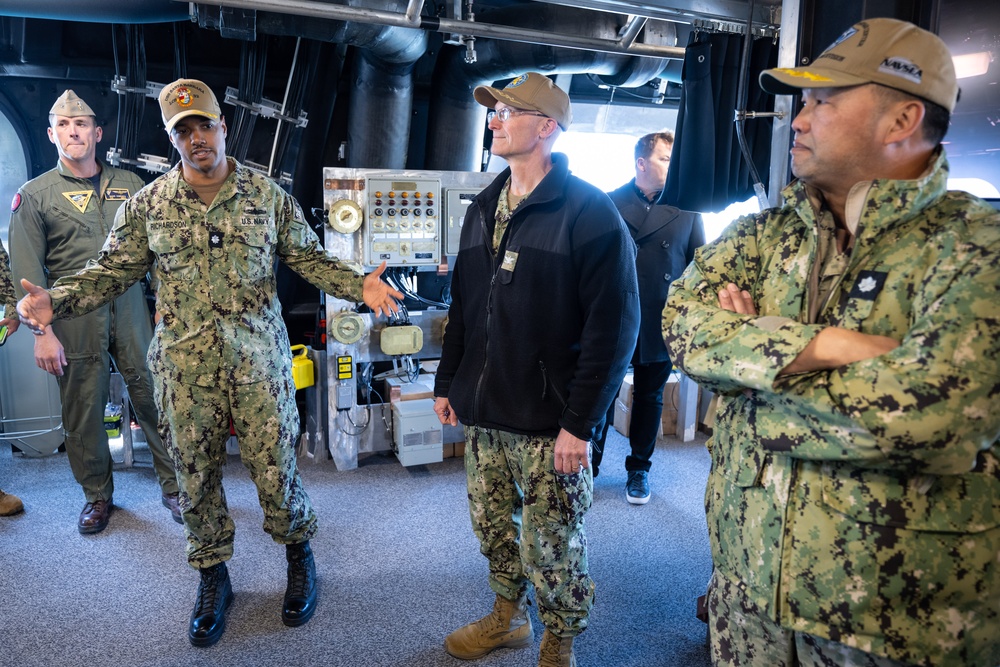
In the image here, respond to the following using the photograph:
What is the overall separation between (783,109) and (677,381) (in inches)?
99.8

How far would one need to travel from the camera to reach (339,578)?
8.91ft

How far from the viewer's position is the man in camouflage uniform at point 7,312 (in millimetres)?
2390

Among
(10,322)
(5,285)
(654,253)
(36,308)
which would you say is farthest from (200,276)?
(654,253)

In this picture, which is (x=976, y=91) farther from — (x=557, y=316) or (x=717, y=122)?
(x=557, y=316)

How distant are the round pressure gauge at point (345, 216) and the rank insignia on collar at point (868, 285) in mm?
2879

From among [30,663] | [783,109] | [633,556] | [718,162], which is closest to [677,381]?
[633,556]

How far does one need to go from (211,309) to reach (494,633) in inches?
55.0

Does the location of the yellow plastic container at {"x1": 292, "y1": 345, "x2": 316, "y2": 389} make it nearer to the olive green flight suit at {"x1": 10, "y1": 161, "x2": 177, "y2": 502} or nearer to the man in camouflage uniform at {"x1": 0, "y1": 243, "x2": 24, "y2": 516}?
the olive green flight suit at {"x1": 10, "y1": 161, "x2": 177, "y2": 502}

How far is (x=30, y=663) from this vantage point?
2.18 metres

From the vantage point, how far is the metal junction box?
372cm

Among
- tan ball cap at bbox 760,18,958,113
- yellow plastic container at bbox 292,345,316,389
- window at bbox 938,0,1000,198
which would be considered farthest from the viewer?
yellow plastic container at bbox 292,345,316,389

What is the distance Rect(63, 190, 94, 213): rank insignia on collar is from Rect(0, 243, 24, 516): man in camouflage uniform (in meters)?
0.35

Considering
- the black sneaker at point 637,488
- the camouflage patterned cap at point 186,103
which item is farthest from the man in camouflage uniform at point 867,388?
the black sneaker at point 637,488

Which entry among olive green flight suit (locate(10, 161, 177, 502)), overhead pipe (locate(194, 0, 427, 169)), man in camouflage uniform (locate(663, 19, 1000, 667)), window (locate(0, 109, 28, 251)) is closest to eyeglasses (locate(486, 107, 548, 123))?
man in camouflage uniform (locate(663, 19, 1000, 667))
